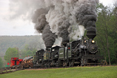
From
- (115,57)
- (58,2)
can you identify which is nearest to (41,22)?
(58,2)

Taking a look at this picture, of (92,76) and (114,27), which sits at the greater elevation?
(114,27)

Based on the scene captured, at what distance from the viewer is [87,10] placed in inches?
787

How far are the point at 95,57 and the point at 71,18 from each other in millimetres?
8913

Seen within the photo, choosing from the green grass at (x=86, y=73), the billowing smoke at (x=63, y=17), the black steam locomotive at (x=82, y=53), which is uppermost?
the billowing smoke at (x=63, y=17)

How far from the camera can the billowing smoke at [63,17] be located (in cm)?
2019

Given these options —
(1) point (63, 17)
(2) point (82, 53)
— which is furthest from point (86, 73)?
(1) point (63, 17)

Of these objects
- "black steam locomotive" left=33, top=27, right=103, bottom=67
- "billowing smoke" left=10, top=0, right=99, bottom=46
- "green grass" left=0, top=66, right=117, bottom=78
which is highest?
"billowing smoke" left=10, top=0, right=99, bottom=46

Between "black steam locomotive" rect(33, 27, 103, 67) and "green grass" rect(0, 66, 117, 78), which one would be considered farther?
"black steam locomotive" rect(33, 27, 103, 67)

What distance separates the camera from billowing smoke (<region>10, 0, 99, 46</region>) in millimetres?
20188

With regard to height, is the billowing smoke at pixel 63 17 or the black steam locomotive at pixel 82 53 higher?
the billowing smoke at pixel 63 17

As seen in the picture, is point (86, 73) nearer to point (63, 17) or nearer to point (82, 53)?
point (82, 53)

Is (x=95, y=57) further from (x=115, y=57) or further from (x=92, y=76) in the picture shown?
(x=115, y=57)

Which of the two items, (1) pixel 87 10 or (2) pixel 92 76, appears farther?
(1) pixel 87 10

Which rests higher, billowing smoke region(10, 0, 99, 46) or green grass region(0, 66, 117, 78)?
billowing smoke region(10, 0, 99, 46)
